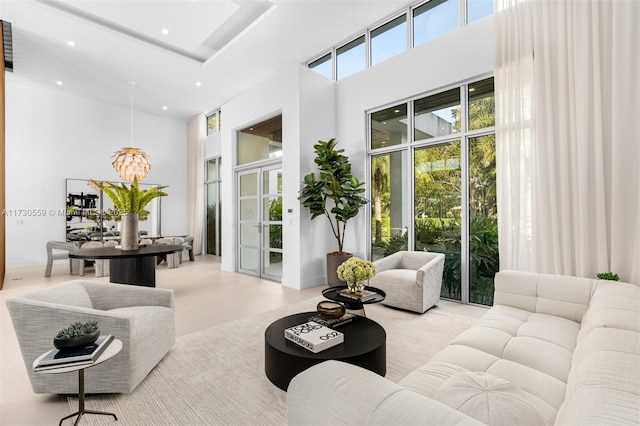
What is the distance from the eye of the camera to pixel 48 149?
24.8ft

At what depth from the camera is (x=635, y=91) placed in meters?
2.93

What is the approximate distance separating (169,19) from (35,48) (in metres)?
3.01

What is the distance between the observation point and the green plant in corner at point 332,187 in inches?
200

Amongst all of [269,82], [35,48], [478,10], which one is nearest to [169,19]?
[269,82]

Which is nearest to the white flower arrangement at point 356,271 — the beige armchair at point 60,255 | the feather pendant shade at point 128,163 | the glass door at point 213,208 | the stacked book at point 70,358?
the stacked book at point 70,358

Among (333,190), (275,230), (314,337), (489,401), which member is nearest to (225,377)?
(314,337)

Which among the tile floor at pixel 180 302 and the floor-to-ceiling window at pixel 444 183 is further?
the floor-to-ceiling window at pixel 444 183

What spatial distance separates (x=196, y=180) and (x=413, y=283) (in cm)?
780

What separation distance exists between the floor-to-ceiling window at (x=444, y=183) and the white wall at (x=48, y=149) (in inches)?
287

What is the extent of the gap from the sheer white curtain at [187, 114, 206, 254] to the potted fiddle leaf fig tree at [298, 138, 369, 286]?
17.6 ft

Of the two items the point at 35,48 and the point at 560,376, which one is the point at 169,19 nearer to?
the point at 35,48

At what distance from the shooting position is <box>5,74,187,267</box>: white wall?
7145mm

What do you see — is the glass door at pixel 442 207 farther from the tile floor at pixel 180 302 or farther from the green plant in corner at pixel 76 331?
the green plant in corner at pixel 76 331

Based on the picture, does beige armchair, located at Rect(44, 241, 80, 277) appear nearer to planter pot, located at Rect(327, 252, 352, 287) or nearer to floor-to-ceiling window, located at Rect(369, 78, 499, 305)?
planter pot, located at Rect(327, 252, 352, 287)
